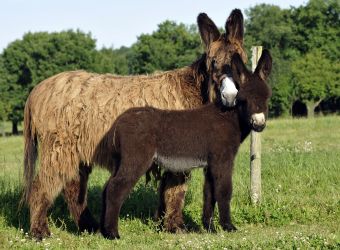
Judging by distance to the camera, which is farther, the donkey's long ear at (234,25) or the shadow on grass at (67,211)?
the shadow on grass at (67,211)

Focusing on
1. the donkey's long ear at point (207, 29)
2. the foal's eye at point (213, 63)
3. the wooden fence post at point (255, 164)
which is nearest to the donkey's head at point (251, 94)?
the foal's eye at point (213, 63)

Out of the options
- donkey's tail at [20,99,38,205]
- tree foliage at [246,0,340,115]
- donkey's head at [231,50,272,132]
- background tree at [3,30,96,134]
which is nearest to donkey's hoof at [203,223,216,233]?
donkey's head at [231,50,272,132]

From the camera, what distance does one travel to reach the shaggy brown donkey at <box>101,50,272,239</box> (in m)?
5.81

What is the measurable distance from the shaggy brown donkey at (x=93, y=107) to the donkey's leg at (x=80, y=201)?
0.20 metres

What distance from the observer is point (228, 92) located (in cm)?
588

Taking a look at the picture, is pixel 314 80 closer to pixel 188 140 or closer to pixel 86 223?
pixel 86 223

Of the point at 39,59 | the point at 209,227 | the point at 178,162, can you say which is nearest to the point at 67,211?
the point at 209,227

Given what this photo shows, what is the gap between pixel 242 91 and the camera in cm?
588

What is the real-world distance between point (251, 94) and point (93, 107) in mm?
1971

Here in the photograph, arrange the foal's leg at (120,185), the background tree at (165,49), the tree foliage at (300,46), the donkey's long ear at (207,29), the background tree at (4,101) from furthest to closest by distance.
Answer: the background tree at (165,49) → the tree foliage at (300,46) → the background tree at (4,101) → the donkey's long ear at (207,29) → the foal's leg at (120,185)

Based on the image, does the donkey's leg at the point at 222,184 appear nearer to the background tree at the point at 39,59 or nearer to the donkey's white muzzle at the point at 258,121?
the donkey's white muzzle at the point at 258,121

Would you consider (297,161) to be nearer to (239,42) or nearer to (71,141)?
(239,42)

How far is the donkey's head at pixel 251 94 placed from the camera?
5.75 metres

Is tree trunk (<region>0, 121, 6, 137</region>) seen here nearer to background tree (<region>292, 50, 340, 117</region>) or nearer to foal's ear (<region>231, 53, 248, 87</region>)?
background tree (<region>292, 50, 340, 117</region>)
